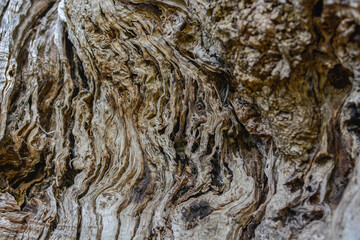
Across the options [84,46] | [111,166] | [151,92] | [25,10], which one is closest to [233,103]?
[151,92]

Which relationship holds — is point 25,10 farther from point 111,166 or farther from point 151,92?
point 111,166

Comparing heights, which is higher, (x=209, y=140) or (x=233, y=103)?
(x=233, y=103)

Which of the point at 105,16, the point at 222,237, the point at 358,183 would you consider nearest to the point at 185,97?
the point at 105,16

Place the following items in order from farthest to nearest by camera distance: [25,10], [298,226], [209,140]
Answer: [25,10], [209,140], [298,226]

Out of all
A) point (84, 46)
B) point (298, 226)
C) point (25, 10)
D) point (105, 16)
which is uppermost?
point (25, 10)

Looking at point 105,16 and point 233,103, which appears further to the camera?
point 105,16

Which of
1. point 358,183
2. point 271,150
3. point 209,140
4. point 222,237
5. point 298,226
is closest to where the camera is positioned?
point 358,183
